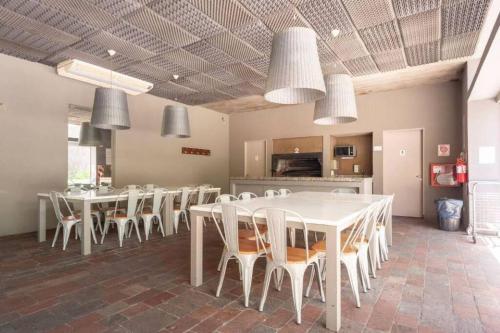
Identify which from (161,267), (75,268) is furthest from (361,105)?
(75,268)

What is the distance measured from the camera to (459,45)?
4250 mm

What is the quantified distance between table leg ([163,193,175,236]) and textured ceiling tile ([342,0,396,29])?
385cm

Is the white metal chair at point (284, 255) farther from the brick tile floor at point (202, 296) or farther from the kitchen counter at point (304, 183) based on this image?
the kitchen counter at point (304, 183)

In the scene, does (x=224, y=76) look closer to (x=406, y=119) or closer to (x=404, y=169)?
(x=406, y=119)

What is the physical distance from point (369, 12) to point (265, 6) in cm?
127

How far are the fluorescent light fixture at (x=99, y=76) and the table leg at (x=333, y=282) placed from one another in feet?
16.7

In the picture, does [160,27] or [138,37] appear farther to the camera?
[138,37]

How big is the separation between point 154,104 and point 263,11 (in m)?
4.56

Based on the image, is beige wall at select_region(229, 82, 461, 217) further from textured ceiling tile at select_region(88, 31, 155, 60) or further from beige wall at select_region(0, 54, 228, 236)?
textured ceiling tile at select_region(88, 31, 155, 60)

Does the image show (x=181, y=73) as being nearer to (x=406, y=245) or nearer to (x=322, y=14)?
(x=322, y=14)

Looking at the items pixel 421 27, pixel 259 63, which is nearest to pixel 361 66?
pixel 421 27

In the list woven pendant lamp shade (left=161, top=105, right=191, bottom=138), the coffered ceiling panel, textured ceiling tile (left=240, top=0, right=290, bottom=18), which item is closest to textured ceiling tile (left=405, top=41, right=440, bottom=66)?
the coffered ceiling panel

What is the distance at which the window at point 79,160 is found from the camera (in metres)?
8.12

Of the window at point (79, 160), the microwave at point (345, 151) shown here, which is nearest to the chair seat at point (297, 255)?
the microwave at point (345, 151)
